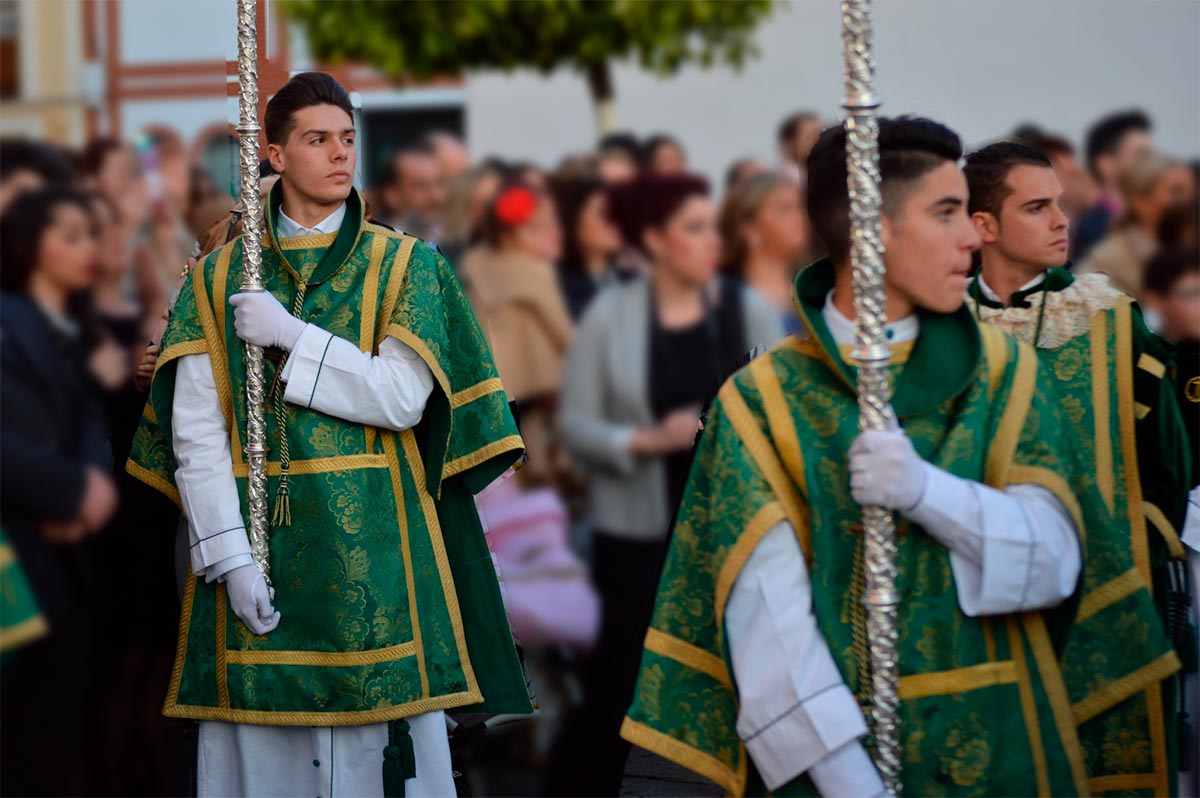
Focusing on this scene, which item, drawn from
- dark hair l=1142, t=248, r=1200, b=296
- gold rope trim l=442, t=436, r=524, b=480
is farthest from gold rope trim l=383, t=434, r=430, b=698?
dark hair l=1142, t=248, r=1200, b=296

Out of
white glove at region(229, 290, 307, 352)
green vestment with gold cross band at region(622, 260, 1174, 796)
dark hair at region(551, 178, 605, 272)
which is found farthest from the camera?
dark hair at region(551, 178, 605, 272)

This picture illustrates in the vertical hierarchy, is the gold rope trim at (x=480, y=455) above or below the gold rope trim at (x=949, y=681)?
above

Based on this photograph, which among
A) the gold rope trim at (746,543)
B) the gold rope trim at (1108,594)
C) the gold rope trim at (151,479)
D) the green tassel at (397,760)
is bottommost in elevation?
the green tassel at (397,760)

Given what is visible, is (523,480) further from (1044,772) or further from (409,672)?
(1044,772)

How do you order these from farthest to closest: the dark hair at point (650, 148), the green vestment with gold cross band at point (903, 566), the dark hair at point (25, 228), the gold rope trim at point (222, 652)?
the dark hair at point (650, 148) < the dark hair at point (25, 228) < the gold rope trim at point (222, 652) < the green vestment with gold cross band at point (903, 566)

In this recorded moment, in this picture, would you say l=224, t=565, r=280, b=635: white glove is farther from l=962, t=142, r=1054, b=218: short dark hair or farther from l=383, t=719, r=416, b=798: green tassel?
l=962, t=142, r=1054, b=218: short dark hair

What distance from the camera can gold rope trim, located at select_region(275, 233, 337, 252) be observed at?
3.82m

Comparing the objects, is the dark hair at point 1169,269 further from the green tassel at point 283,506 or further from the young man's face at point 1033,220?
the green tassel at point 283,506

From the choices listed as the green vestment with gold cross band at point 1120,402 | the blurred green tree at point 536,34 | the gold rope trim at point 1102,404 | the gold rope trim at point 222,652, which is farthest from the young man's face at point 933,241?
the blurred green tree at point 536,34

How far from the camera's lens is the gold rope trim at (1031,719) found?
281 cm

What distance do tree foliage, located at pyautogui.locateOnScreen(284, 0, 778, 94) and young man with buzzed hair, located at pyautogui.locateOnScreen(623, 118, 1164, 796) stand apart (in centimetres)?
807

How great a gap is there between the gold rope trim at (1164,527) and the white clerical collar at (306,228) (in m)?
1.86

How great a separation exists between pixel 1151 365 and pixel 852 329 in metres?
1.17

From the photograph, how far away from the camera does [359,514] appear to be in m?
3.72
